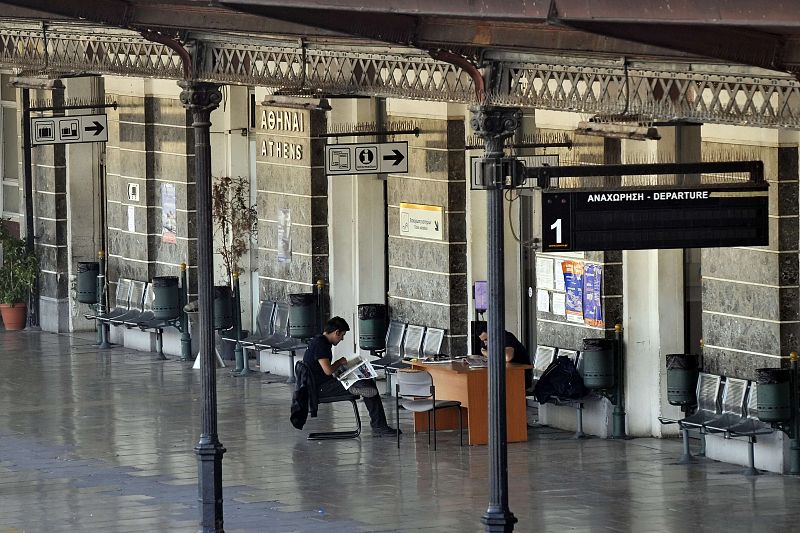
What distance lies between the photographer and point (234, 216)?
24156mm

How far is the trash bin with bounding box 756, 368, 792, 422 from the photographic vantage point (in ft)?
54.1

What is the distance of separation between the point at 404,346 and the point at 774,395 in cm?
583

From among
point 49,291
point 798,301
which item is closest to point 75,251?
point 49,291

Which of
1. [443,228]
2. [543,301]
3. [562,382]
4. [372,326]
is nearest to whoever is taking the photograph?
[562,382]

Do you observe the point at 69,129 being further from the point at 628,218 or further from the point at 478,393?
the point at 628,218

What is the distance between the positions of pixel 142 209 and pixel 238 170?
6.13ft

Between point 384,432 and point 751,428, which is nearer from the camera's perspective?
point 751,428

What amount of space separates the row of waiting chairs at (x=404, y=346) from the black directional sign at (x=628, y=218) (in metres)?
7.54

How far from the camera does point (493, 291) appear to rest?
1281 centimetres

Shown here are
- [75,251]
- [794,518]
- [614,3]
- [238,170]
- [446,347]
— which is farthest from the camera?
[75,251]

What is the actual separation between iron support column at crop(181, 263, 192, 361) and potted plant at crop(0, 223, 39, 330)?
3636 mm

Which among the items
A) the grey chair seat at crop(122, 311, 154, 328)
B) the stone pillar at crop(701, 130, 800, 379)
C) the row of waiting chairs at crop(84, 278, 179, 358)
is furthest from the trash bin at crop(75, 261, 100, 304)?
the stone pillar at crop(701, 130, 800, 379)

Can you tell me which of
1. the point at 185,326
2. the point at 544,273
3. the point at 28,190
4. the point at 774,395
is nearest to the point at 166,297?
the point at 185,326

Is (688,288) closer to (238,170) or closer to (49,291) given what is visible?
(238,170)
